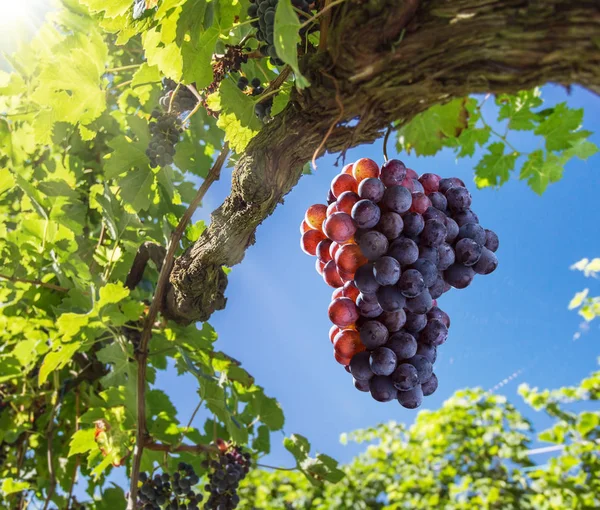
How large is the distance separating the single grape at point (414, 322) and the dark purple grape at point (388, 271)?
15 cm

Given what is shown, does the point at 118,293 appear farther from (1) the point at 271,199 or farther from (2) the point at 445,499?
(2) the point at 445,499

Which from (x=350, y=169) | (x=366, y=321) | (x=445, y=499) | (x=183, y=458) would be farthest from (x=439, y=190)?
(x=445, y=499)

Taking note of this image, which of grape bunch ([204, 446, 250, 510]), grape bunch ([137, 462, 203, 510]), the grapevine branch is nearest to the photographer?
the grapevine branch

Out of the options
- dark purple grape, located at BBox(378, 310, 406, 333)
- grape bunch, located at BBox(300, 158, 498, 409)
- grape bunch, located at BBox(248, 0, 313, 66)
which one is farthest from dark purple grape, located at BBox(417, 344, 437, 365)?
grape bunch, located at BBox(248, 0, 313, 66)

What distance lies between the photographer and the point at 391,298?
115 cm

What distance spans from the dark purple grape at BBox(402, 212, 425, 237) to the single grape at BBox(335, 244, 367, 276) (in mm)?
118

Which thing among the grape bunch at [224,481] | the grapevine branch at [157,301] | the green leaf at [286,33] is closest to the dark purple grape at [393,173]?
the green leaf at [286,33]

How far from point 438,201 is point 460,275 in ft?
0.64

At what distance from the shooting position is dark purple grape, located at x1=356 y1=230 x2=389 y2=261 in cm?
115

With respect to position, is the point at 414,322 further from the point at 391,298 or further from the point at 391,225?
the point at 391,225

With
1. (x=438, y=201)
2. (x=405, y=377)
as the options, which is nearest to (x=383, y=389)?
(x=405, y=377)

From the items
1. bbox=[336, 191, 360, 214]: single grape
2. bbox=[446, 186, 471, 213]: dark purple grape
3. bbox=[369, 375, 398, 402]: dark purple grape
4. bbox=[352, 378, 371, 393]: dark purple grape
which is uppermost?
bbox=[446, 186, 471, 213]: dark purple grape

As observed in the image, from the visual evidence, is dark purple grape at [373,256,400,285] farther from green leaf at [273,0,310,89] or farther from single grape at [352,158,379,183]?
green leaf at [273,0,310,89]

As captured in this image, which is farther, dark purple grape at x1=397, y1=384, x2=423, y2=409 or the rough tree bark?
dark purple grape at x1=397, y1=384, x2=423, y2=409
